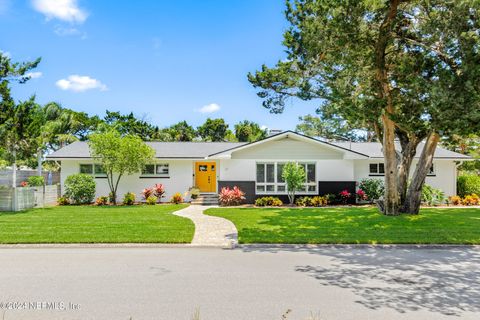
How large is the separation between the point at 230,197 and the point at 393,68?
Result: 10951 mm

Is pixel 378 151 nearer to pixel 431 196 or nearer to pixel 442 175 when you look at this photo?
pixel 442 175

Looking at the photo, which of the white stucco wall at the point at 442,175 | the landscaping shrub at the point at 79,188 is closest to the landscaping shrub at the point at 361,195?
the white stucco wall at the point at 442,175

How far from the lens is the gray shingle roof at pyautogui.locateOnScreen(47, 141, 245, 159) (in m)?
20.6

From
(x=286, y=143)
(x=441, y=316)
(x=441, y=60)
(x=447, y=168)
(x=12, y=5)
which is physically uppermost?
(x=12, y=5)

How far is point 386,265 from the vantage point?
6992mm

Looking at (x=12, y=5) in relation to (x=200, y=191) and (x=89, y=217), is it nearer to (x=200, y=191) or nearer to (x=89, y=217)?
(x=89, y=217)

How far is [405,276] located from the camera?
245 inches

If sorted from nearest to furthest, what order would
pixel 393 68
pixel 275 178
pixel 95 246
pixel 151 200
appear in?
pixel 95 246 → pixel 393 68 → pixel 151 200 → pixel 275 178

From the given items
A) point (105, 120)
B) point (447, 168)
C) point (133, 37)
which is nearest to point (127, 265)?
point (133, 37)

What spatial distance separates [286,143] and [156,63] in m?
9.52

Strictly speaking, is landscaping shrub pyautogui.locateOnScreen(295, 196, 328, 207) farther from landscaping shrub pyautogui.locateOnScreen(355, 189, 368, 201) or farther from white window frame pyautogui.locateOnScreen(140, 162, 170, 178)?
white window frame pyautogui.locateOnScreen(140, 162, 170, 178)

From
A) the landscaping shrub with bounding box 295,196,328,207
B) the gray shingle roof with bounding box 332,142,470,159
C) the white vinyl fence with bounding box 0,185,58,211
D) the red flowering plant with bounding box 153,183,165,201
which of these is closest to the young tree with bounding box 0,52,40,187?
the white vinyl fence with bounding box 0,185,58,211

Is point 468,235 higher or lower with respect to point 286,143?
lower

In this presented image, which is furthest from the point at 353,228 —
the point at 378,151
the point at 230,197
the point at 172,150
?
the point at 172,150
